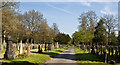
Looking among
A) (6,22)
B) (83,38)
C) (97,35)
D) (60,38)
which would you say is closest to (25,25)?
(6,22)

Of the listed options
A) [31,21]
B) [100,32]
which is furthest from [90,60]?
[100,32]

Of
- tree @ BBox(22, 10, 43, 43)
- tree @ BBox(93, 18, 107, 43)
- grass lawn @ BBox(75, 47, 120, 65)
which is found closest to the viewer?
grass lawn @ BBox(75, 47, 120, 65)

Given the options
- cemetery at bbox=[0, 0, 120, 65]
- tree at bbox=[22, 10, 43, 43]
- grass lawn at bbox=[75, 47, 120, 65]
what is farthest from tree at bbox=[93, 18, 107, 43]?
grass lawn at bbox=[75, 47, 120, 65]

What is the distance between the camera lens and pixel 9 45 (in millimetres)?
20562

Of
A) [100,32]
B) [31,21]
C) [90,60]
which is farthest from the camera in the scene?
[100,32]

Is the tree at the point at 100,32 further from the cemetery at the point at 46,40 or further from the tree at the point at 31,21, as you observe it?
the tree at the point at 31,21

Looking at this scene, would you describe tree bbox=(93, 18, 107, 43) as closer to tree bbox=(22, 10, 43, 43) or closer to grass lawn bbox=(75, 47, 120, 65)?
tree bbox=(22, 10, 43, 43)

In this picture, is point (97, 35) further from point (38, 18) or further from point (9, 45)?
point (9, 45)

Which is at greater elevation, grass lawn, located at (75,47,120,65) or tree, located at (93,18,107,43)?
tree, located at (93,18,107,43)

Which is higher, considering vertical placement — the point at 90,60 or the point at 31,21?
the point at 31,21

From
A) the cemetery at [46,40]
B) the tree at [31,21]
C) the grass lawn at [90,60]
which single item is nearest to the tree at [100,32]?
the cemetery at [46,40]

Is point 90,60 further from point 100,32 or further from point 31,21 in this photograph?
point 100,32

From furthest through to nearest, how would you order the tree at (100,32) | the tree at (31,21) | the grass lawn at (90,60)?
the tree at (100,32)
the tree at (31,21)
the grass lawn at (90,60)

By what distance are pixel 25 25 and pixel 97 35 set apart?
26385mm
